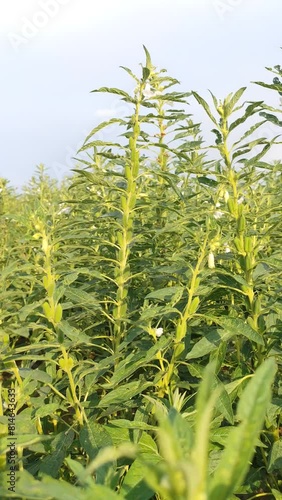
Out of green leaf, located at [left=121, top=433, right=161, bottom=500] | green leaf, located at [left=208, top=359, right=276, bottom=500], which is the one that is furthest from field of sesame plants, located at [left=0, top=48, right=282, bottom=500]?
green leaf, located at [left=208, top=359, right=276, bottom=500]

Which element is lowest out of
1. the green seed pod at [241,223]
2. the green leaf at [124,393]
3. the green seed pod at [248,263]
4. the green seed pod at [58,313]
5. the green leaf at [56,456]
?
the green leaf at [56,456]

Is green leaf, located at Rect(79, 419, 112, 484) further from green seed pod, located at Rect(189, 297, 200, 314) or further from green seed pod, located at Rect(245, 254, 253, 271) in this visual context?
green seed pod, located at Rect(245, 254, 253, 271)

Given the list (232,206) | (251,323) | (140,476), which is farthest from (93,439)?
(232,206)

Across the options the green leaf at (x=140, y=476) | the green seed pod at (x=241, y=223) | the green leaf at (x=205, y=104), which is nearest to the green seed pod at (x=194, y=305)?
the green seed pod at (x=241, y=223)

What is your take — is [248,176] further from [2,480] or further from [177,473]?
[177,473]

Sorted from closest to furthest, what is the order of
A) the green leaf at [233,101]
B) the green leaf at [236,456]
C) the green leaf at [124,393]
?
the green leaf at [236,456], the green leaf at [124,393], the green leaf at [233,101]

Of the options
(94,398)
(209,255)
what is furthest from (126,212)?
(94,398)

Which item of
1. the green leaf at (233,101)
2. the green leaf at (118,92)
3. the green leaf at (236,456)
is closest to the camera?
the green leaf at (236,456)

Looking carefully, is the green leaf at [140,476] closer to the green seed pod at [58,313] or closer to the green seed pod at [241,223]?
the green seed pod at [58,313]

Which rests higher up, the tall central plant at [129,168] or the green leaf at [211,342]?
the tall central plant at [129,168]

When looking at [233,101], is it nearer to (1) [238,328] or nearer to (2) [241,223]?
(2) [241,223]

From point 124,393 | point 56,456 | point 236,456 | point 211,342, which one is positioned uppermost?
point 236,456

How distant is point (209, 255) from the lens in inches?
81.0

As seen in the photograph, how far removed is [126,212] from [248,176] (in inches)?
24.9
